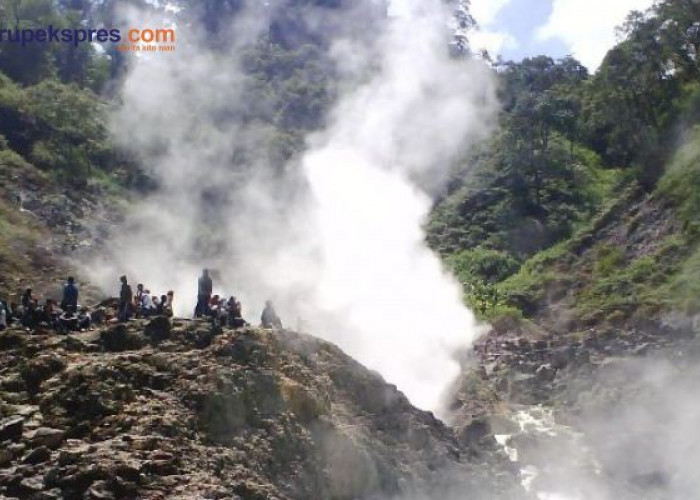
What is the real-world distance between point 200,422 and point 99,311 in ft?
15.2

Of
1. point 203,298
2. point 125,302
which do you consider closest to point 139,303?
point 125,302

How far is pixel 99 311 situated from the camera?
1675 centimetres

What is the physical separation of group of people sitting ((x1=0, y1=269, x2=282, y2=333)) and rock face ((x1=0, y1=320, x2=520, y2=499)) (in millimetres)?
695

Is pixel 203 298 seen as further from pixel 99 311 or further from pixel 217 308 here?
pixel 99 311

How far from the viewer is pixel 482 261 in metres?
38.6

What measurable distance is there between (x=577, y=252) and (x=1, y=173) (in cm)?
2317

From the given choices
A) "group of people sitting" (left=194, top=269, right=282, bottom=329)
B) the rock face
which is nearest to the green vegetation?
the rock face

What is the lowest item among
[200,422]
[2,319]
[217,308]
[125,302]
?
[200,422]

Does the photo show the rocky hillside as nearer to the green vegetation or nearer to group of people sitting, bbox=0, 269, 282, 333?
the green vegetation

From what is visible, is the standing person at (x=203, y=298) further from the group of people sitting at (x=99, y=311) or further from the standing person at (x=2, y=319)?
the standing person at (x=2, y=319)

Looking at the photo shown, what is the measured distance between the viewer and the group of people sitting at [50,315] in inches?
591

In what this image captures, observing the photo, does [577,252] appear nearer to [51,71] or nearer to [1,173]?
[1,173]

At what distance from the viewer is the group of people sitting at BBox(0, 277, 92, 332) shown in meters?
15.0

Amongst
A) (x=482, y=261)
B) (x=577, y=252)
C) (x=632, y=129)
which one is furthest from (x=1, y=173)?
(x=632, y=129)
